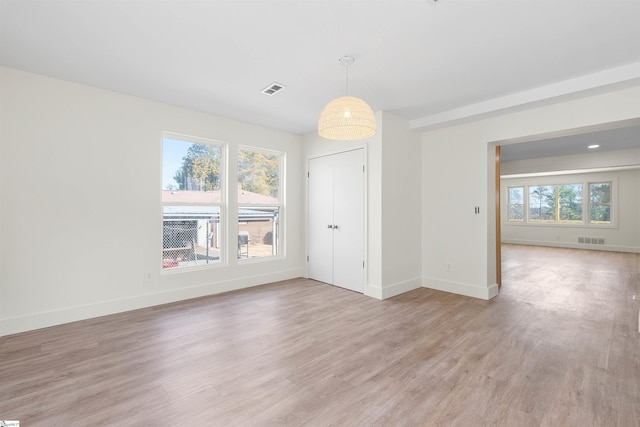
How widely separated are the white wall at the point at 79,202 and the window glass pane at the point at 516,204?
11.2 metres

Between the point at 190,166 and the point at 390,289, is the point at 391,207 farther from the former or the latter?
the point at 190,166

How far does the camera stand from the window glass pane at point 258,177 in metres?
4.80

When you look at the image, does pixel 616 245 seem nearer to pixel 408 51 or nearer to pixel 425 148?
pixel 425 148

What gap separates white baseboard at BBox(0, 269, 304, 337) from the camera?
9.74 ft

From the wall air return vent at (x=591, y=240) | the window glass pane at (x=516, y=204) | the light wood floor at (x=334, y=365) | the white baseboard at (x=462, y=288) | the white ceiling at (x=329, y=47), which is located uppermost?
the white ceiling at (x=329, y=47)

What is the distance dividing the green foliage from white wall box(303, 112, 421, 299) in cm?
197

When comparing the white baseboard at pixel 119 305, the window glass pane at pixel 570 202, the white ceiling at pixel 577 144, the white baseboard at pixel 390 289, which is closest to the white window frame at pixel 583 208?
the window glass pane at pixel 570 202

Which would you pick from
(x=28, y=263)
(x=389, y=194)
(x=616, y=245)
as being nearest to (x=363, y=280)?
(x=389, y=194)

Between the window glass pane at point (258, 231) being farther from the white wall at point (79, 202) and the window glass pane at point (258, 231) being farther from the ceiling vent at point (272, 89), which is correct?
the ceiling vent at point (272, 89)

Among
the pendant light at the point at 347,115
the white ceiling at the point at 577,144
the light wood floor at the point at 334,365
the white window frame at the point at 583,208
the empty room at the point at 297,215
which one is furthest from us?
the white window frame at the point at 583,208

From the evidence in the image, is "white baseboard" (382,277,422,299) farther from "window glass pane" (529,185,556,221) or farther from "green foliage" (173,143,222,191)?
"window glass pane" (529,185,556,221)

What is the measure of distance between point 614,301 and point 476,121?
10.1 ft

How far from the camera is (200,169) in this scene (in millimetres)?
4344

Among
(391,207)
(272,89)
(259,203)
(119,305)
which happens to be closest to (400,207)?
(391,207)
